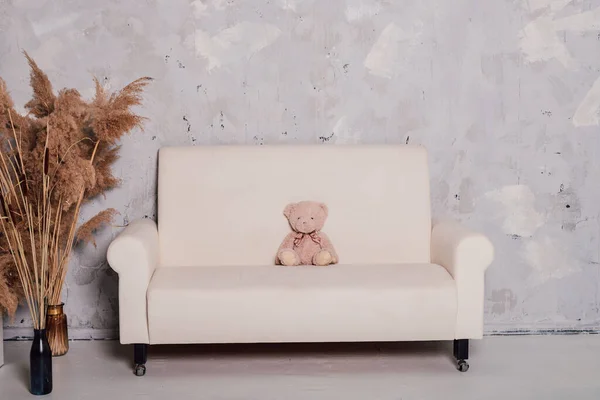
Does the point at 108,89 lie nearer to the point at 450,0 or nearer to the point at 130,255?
the point at 130,255

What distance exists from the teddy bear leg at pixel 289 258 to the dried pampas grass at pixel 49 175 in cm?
84

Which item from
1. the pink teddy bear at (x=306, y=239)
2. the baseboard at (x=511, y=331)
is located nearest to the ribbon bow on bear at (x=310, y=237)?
the pink teddy bear at (x=306, y=239)

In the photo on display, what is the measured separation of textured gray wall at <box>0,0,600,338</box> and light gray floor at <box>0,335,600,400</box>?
372 millimetres

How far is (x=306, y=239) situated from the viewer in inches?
145

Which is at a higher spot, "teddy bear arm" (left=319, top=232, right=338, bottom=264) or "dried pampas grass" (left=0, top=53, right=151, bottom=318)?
"dried pampas grass" (left=0, top=53, right=151, bottom=318)

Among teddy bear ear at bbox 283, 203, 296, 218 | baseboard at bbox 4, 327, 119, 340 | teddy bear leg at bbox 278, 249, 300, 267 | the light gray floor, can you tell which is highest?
teddy bear ear at bbox 283, 203, 296, 218

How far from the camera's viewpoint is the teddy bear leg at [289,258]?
3631 mm

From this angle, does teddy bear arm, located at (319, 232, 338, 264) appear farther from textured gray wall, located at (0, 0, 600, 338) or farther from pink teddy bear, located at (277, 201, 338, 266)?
textured gray wall, located at (0, 0, 600, 338)

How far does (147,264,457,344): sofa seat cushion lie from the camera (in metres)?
3.22

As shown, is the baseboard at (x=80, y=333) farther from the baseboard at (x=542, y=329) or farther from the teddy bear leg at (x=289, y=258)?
the baseboard at (x=542, y=329)

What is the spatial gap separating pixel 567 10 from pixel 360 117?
1146 mm

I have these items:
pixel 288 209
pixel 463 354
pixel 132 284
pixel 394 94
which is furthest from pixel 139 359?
pixel 394 94

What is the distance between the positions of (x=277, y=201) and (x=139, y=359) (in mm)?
974

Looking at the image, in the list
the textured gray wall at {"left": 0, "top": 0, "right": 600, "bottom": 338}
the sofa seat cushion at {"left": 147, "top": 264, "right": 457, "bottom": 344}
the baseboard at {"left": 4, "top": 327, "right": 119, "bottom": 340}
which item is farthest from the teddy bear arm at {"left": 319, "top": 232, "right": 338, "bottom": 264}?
the baseboard at {"left": 4, "top": 327, "right": 119, "bottom": 340}
